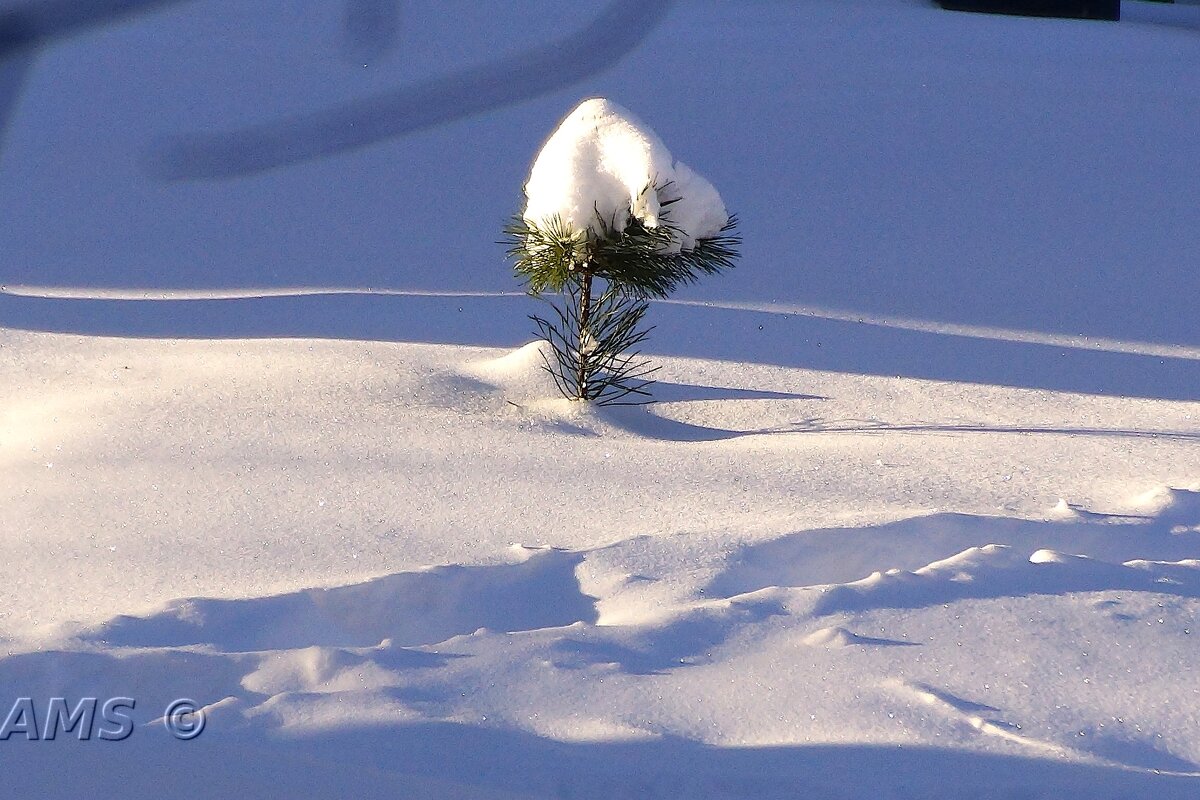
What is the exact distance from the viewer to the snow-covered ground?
203 cm

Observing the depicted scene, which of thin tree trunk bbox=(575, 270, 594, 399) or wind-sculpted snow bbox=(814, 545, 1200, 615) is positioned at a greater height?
thin tree trunk bbox=(575, 270, 594, 399)

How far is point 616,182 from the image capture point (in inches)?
158

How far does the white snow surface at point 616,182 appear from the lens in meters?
3.93

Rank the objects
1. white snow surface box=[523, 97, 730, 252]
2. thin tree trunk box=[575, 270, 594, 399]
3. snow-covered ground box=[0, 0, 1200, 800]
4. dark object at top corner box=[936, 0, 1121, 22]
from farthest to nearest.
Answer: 1. dark object at top corner box=[936, 0, 1121, 22]
2. thin tree trunk box=[575, 270, 594, 399]
3. white snow surface box=[523, 97, 730, 252]
4. snow-covered ground box=[0, 0, 1200, 800]

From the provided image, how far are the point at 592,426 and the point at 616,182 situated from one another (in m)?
0.84

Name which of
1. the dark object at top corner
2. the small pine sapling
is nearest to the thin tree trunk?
the small pine sapling

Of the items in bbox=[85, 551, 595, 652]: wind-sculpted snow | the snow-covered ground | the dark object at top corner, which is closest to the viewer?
the snow-covered ground

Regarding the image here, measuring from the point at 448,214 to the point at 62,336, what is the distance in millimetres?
3418

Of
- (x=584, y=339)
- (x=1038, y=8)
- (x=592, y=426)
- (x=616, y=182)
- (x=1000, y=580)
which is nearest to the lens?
(x=1000, y=580)

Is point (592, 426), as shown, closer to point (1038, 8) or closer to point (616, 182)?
point (616, 182)

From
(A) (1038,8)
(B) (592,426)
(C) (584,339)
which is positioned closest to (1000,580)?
(B) (592,426)

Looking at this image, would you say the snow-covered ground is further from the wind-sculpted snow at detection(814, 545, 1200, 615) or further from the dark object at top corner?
the dark object at top corner

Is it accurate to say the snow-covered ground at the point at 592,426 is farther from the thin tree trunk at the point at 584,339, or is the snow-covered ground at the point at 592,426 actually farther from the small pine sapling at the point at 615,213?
the small pine sapling at the point at 615,213

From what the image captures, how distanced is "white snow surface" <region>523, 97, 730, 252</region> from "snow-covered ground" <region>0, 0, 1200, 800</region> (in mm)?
736
